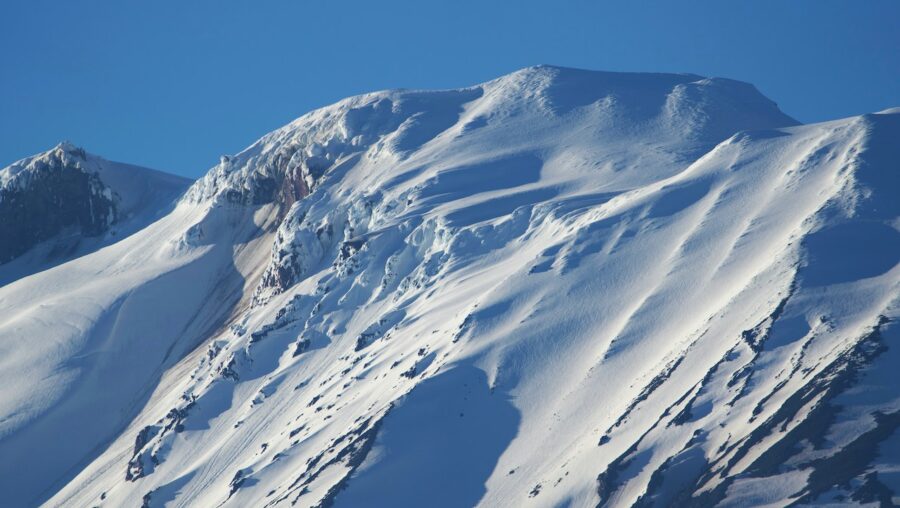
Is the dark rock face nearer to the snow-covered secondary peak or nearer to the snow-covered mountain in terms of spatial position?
the snow-covered mountain

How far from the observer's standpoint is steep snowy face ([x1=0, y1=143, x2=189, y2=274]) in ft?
446

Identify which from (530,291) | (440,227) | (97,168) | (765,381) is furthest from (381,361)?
(97,168)

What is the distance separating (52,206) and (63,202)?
1.13 m

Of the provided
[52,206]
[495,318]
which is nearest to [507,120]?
[495,318]

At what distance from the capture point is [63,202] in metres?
138

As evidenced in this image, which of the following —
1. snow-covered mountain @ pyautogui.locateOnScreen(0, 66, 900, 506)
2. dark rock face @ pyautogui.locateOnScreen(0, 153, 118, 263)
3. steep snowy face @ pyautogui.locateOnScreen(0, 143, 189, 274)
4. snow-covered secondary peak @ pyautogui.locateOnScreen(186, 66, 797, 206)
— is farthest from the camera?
dark rock face @ pyautogui.locateOnScreen(0, 153, 118, 263)

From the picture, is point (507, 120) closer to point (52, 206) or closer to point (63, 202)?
point (63, 202)

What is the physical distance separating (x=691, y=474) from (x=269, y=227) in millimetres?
62941

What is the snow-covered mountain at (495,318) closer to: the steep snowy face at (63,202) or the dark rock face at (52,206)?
the steep snowy face at (63,202)

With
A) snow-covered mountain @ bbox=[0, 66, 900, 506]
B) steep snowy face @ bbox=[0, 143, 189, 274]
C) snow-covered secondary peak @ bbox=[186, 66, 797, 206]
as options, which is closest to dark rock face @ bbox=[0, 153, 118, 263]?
steep snowy face @ bbox=[0, 143, 189, 274]

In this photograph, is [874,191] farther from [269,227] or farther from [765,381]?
[269,227]

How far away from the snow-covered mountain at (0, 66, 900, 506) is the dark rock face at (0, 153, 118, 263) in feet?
42.9

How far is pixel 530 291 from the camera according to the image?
77625 millimetres

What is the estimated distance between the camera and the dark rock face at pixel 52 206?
136 m
